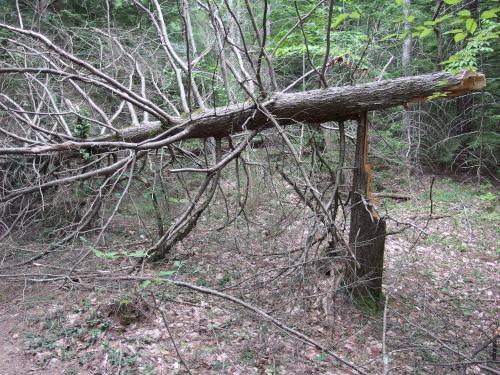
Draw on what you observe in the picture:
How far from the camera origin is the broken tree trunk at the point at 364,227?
4.59 metres

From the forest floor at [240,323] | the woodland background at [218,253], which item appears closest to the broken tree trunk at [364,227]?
the woodland background at [218,253]

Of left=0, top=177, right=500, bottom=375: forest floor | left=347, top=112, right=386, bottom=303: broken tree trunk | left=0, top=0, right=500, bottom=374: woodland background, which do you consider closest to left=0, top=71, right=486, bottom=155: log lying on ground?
left=0, top=0, right=500, bottom=374: woodland background

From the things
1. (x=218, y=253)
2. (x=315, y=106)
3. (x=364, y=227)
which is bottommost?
(x=218, y=253)

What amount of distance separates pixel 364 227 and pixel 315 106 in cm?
156

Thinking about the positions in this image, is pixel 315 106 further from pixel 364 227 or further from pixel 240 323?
pixel 240 323

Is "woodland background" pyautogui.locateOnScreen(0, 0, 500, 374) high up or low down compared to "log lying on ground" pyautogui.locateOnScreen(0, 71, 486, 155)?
down

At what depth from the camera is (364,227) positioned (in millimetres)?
4738

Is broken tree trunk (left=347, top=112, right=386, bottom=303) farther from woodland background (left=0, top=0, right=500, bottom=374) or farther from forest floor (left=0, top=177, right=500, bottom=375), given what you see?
forest floor (left=0, top=177, right=500, bottom=375)

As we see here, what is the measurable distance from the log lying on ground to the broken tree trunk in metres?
0.33

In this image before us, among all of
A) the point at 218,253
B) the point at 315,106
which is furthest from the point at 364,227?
the point at 218,253

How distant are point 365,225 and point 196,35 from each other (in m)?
8.70

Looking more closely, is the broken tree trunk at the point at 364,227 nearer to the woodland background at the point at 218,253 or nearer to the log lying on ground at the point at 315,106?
the woodland background at the point at 218,253

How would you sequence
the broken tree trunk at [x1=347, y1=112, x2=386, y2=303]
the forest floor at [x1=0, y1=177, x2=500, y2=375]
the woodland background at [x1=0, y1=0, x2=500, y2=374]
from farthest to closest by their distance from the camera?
the broken tree trunk at [x1=347, y1=112, x2=386, y2=303] → the woodland background at [x1=0, y1=0, x2=500, y2=374] → the forest floor at [x1=0, y1=177, x2=500, y2=375]

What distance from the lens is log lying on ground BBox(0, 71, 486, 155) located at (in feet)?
13.2
